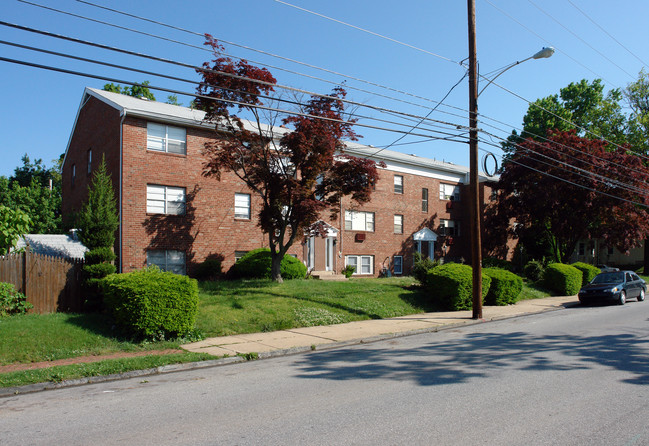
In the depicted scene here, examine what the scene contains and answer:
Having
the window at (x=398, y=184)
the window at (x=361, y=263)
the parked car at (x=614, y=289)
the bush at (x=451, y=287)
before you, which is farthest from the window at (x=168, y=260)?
the parked car at (x=614, y=289)

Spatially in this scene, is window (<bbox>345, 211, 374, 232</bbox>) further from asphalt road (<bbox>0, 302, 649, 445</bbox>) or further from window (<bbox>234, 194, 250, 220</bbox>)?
asphalt road (<bbox>0, 302, 649, 445</bbox>)

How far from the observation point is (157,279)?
37.9ft

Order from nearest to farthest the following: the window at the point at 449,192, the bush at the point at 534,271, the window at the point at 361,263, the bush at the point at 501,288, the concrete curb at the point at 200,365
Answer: the concrete curb at the point at 200,365
the bush at the point at 501,288
the bush at the point at 534,271
the window at the point at 361,263
the window at the point at 449,192

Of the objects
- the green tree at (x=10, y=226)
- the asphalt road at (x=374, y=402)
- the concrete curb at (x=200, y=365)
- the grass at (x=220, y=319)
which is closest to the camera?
the asphalt road at (x=374, y=402)

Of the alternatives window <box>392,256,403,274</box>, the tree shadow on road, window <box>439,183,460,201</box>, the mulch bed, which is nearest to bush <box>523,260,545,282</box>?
window <box>392,256,403,274</box>

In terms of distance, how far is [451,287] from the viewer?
18.1m

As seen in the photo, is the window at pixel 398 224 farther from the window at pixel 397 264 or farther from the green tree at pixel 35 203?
the green tree at pixel 35 203

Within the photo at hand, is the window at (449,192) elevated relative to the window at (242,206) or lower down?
elevated

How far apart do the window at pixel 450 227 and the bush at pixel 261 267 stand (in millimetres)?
14474

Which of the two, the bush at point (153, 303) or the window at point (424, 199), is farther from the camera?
the window at point (424, 199)

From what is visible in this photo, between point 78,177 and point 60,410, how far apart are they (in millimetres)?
21144

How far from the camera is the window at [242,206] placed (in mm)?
23172

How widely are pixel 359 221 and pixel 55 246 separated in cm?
1625

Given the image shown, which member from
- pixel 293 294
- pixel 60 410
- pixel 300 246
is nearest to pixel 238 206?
pixel 300 246
